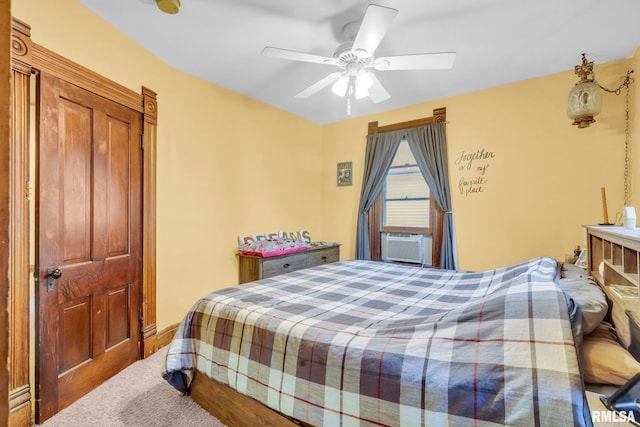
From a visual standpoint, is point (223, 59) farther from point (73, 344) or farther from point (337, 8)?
point (73, 344)

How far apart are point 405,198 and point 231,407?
324cm

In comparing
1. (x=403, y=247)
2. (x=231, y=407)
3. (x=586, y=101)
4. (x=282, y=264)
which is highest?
(x=586, y=101)

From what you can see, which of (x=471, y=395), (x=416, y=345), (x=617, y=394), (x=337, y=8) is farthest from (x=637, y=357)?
(x=337, y=8)

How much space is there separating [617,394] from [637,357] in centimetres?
46

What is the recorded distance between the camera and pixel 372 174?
4109 millimetres

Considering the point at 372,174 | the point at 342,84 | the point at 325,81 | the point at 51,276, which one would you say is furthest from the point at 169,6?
the point at 372,174

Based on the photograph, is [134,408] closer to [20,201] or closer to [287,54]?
[20,201]

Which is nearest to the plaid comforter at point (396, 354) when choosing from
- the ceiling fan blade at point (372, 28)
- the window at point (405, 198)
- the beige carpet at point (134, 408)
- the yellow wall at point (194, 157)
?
the beige carpet at point (134, 408)

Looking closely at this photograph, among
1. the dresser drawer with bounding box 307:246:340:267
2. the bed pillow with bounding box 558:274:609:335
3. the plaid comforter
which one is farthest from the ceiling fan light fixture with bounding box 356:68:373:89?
the dresser drawer with bounding box 307:246:340:267

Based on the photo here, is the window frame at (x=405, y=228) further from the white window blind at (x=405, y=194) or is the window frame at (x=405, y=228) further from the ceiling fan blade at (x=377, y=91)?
the ceiling fan blade at (x=377, y=91)

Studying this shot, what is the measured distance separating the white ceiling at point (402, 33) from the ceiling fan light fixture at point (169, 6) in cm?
8

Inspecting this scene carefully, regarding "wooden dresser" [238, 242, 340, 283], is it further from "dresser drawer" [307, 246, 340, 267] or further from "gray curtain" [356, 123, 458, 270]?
"gray curtain" [356, 123, 458, 270]

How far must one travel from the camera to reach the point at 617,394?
0.75 meters

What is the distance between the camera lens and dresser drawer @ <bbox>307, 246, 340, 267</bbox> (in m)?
3.78
